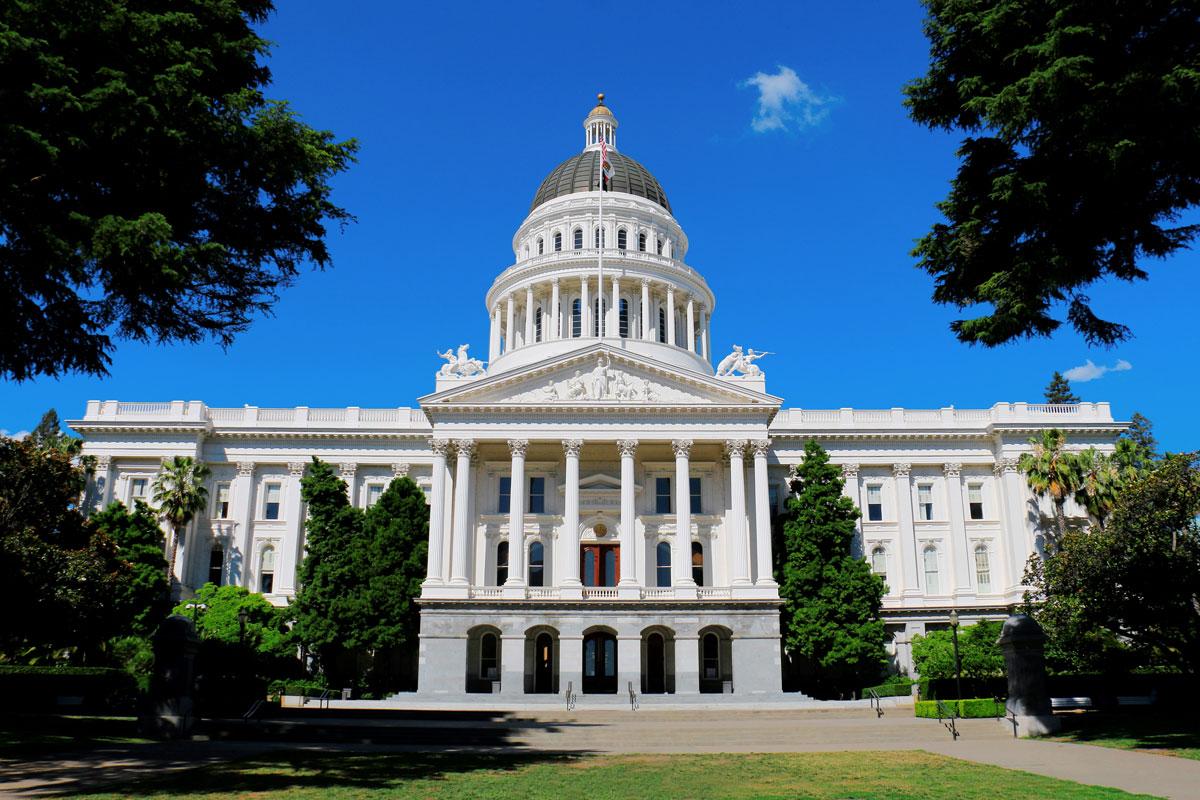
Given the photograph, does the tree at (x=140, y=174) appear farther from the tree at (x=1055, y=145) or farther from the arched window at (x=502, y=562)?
the arched window at (x=502, y=562)

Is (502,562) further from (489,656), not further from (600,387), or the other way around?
(600,387)

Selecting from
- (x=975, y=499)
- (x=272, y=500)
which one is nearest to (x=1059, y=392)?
(x=975, y=499)

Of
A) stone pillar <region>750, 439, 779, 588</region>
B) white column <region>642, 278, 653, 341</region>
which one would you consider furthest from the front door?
white column <region>642, 278, 653, 341</region>

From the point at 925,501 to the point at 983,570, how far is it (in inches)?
203

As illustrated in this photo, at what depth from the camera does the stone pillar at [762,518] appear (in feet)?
159

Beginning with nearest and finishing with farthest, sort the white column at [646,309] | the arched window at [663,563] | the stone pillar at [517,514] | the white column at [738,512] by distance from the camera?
the stone pillar at [517,514]
the white column at [738,512]
the arched window at [663,563]
the white column at [646,309]

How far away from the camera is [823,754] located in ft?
75.4

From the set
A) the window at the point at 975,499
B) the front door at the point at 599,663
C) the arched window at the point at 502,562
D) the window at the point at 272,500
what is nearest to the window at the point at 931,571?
the window at the point at 975,499

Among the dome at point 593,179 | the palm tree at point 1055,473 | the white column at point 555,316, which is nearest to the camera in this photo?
the palm tree at point 1055,473

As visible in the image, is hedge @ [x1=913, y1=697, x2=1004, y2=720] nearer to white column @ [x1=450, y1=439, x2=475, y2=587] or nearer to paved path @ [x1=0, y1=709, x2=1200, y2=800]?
paved path @ [x1=0, y1=709, x2=1200, y2=800]

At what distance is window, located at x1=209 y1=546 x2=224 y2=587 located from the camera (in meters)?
58.0

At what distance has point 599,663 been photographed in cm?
4950

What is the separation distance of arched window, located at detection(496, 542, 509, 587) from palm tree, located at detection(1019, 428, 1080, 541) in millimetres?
28742

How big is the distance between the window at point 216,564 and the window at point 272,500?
3.30 metres
